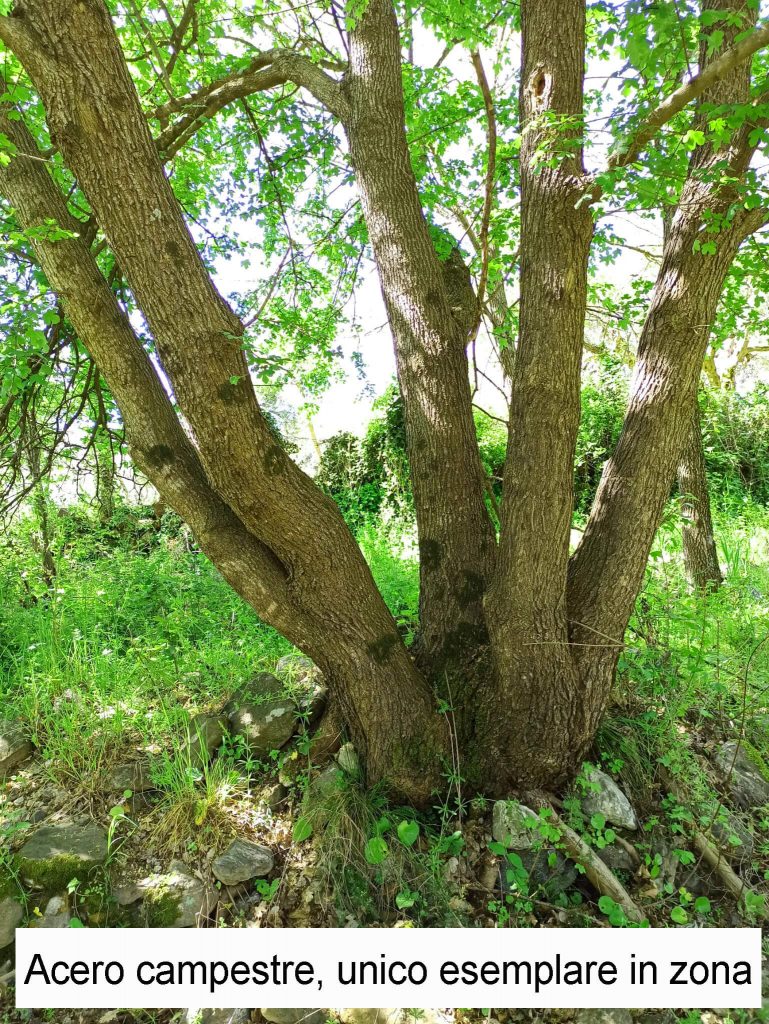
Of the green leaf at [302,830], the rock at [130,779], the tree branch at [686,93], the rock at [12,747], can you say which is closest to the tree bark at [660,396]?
the tree branch at [686,93]

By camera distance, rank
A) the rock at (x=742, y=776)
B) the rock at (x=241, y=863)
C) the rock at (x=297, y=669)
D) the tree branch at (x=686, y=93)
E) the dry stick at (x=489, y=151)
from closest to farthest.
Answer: the tree branch at (x=686, y=93) < the rock at (x=241, y=863) < the dry stick at (x=489, y=151) < the rock at (x=742, y=776) < the rock at (x=297, y=669)

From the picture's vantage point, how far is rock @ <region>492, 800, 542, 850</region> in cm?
228

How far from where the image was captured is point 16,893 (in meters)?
2.23

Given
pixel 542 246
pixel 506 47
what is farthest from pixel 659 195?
pixel 506 47

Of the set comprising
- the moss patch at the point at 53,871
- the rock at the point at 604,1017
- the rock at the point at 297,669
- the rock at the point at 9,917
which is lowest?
the rock at the point at 604,1017

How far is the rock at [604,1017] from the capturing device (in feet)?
6.26

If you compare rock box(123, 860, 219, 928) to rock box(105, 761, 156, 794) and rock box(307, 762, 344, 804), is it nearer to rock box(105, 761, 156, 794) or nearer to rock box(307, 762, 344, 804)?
rock box(105, 761, 156, 794)

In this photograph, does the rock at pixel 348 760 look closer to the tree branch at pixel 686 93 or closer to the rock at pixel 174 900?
the rock at pixel 174 900

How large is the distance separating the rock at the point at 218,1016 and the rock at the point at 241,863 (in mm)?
391

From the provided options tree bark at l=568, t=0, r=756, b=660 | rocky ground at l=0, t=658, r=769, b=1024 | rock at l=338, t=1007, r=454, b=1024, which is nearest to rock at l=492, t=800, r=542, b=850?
rocky ground at l=0, t=658, r=769, b=1024

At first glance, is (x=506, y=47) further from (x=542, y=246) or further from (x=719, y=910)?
(x=719, y=910)

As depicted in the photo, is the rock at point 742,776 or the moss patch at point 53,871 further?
the rock at point 742,776

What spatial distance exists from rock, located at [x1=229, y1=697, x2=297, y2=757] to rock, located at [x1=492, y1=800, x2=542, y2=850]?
103 centimetres

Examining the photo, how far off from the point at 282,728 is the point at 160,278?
6.63 ft
